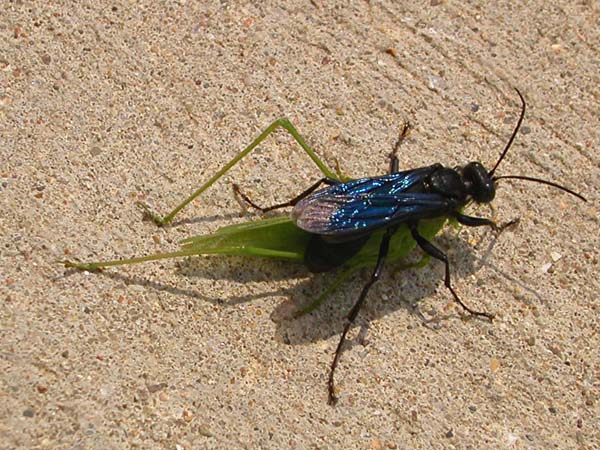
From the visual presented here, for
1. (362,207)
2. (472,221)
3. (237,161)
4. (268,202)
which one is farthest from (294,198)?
(472,221)

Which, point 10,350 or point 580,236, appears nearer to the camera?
point 10,350

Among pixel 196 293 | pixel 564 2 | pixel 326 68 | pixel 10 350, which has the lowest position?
pixel 10 350

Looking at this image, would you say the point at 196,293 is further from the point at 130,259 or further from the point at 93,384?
the point at 93,384

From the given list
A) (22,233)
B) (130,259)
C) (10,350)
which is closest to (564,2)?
(130,259)

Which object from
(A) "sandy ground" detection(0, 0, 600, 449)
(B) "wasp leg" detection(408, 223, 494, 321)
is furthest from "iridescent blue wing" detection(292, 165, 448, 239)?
(A) "sandy ground" detection(0, 0, 600, 449)

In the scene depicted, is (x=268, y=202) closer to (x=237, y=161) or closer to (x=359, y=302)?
(x=237, y=161)

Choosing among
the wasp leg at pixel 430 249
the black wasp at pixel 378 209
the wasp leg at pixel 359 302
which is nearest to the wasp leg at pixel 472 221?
the black wasp at pixel 378 209

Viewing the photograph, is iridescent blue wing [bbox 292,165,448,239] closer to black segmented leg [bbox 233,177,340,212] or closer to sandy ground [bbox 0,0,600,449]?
black segmented leg [bbox 233,177,340,212]
